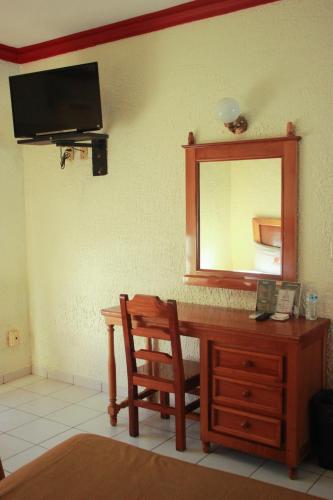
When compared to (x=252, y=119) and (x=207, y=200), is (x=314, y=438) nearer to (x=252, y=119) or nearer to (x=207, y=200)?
(x=207, y=200)

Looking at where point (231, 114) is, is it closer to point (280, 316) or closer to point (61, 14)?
point (280, 316)

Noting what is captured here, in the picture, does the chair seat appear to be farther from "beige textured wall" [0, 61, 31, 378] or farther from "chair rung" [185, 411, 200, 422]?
"beige textured wall" [0, 61, 31, 378]

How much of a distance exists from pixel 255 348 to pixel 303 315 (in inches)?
16.9

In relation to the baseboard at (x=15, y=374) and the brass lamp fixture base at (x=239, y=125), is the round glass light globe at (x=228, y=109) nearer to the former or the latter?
the brass lamp fixture base at (x=239, y=125)

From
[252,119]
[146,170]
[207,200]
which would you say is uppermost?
[252,119]

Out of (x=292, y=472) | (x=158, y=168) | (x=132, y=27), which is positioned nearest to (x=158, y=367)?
(x=292, y=472)

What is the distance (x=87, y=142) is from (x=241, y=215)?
4.42 feet

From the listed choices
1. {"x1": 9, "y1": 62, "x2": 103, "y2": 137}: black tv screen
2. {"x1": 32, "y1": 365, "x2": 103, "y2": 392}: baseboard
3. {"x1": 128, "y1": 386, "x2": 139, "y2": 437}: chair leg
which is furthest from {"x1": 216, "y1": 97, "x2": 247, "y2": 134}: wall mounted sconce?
{"x1": 32, "y1": 365, "x2": 103, "y2": 392}: baseboard

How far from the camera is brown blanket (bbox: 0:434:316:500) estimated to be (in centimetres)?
159

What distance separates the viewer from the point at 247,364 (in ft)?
8.87

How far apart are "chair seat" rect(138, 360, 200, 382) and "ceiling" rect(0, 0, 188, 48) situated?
2.19m

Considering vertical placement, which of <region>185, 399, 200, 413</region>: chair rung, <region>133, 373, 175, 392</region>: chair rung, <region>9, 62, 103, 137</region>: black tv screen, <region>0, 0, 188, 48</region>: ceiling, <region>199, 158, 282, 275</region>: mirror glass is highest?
<region>0, 0, 188, 48</region>: ceiling

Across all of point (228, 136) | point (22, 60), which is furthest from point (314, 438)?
point (22, 60)

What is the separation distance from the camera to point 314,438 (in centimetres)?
274
